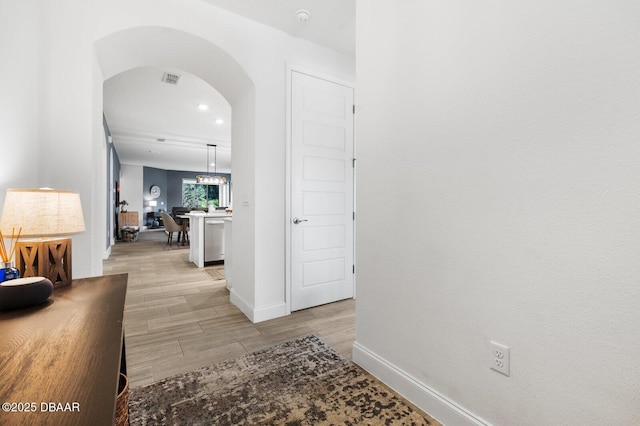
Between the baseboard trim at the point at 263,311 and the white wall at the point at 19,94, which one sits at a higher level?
the white wall at the point at 19,94

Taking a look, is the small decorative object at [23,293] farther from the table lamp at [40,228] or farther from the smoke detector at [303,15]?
the smoke detector at [303,15]

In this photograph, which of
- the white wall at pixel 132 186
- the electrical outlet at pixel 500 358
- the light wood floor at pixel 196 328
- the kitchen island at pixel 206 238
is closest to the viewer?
the electrical outlet at pixel 500 358

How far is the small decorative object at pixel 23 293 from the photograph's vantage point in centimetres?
108

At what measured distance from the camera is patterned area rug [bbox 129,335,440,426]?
5.07ft

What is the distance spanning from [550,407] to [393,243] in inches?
37.8

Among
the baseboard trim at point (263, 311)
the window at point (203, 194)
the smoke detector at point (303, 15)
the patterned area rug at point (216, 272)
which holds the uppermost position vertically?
the smoke detector at point (303, 15)

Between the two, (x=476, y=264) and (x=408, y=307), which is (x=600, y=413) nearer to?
(x=476, y=264)

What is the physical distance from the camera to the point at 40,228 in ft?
4.50

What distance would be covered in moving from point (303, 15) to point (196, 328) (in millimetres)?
2955

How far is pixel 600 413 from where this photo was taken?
40.0 inches

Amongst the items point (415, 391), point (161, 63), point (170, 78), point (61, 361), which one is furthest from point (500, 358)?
point (170, 78)

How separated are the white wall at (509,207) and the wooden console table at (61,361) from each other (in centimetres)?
134

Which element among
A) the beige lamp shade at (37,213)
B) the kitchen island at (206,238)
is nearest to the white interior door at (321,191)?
the beige lamp shade at (37,213)

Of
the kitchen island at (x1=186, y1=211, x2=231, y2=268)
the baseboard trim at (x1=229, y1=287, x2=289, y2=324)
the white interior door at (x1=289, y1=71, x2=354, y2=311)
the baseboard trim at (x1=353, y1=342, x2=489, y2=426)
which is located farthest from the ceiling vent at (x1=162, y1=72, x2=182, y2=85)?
the baseboard trim at (x1=353, y1=342, x2=489, y2=426)
